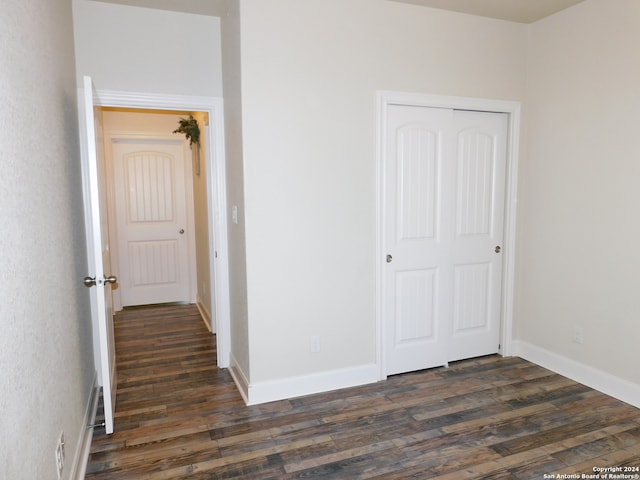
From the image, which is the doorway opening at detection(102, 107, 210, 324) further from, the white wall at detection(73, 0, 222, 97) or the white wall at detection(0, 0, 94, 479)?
the white wall at detection(0, 0, 94, 479)

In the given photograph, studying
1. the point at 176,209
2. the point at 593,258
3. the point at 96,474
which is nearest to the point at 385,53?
the point at 593,258

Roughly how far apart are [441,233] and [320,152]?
1.18 metres

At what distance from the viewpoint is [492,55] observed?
3441 mm

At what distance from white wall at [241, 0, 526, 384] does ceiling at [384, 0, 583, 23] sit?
0.08m

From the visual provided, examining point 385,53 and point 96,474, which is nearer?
point 96,474

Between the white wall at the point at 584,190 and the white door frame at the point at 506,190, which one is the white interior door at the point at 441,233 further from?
the white wall at the point at 584,190

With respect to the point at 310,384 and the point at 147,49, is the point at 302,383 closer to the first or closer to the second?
the point at 310,384

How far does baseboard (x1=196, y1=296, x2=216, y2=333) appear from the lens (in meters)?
4.54

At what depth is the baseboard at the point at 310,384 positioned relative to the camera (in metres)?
2.97

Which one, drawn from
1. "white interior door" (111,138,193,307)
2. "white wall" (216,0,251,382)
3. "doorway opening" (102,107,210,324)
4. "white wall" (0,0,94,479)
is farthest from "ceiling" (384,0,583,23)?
"white interior door" (111,138,193,307)

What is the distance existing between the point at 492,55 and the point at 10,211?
3.41 m

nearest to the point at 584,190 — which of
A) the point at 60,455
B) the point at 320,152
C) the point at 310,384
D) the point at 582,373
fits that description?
the point at 582,373

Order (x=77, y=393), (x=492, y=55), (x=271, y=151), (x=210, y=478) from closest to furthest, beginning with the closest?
(x=210, y=478), (x=77, y=393), (x=271, y=151), (x=492, y=55)

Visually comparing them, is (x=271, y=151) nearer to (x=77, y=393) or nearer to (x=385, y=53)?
(x=385, y=53)
